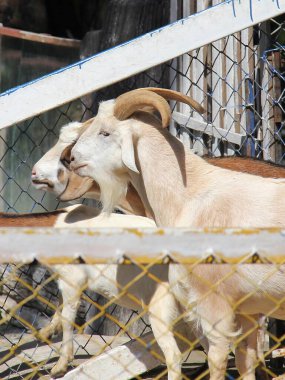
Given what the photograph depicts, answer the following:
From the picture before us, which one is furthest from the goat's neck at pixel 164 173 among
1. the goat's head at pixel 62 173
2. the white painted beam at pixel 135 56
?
the goat's head at pixel 62 173

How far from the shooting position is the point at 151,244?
9.07 feet

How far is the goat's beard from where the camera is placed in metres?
5.17

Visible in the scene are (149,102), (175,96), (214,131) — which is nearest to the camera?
(149,102)

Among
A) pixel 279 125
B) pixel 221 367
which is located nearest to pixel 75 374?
pixel 221 367

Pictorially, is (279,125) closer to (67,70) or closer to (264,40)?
(264,40)

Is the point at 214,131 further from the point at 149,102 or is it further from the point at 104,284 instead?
the point at 149,102

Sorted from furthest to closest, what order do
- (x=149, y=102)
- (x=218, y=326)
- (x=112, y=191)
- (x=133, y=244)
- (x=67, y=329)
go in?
(x=67, y=329) → (x=112, y=191) → (x=149, y=102) → (x=218, y=326) → (x=133, y=244)

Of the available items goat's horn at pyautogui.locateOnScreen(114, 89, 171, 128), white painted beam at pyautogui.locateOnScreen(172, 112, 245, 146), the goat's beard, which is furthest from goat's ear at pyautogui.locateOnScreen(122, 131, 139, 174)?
white painted beam at pyautogui.locateOnScreen(172, 112, 245, 146)

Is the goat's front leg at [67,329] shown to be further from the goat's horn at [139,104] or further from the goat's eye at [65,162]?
the goat's horn at [139,104]

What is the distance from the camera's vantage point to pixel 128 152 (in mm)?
4977

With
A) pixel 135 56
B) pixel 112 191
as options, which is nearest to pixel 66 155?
pixel 112 191

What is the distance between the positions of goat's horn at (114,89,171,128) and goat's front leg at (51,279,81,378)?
1423mm

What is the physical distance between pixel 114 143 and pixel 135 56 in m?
0.48

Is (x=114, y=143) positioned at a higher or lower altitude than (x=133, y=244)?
higher
